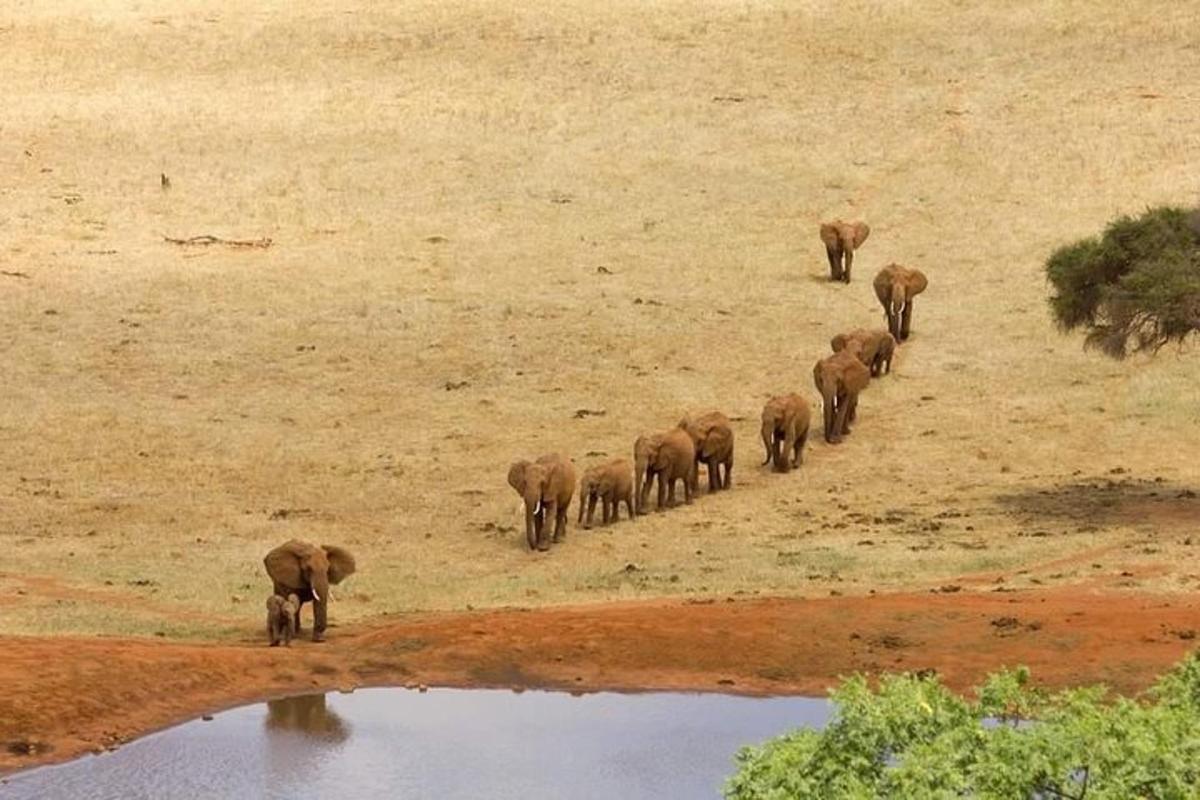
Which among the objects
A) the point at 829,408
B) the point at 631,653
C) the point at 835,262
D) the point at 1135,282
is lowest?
the point at 631,653

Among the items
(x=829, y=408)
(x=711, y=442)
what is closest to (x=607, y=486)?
(x=711, y=442)

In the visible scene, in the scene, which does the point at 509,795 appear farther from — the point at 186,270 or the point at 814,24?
the point at 814,24

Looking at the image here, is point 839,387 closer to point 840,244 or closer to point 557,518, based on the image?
point 557,518

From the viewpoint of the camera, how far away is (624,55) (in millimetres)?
70562

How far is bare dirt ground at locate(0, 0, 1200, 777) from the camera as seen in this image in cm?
3584

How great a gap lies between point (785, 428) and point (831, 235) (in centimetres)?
1300

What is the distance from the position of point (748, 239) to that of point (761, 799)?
130ft

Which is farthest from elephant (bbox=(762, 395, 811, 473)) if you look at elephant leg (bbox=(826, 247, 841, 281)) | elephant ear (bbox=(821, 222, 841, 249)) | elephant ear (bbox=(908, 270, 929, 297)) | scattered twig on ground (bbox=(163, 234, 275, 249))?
scattered twig on ground (bbox=(163, 234, 275, 249))

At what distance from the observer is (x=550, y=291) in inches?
2068

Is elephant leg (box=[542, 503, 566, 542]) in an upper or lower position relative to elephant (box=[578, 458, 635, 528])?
lower

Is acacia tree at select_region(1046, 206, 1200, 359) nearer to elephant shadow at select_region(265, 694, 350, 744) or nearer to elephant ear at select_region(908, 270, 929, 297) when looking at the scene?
elephant ear at select_region(908, 270, 929, 297)

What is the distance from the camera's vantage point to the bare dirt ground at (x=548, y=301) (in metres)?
35.8

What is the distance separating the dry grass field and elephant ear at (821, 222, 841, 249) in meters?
0.87

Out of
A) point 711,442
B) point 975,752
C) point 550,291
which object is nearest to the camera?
point 975,752
